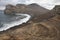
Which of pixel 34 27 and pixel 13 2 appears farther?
pixel 13 2

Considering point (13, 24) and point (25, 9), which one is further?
point (25, 9)

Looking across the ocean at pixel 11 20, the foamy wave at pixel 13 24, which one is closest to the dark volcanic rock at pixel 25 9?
the ocean at pixel 11 20

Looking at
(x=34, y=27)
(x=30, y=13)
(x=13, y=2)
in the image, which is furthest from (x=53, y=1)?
(x=34, y=27)

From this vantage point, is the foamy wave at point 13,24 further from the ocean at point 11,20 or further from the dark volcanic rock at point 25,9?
the dark volcanic rock at point 25,9

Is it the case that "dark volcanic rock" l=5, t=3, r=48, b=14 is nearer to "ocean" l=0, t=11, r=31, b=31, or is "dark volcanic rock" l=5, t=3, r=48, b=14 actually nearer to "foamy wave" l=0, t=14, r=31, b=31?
"ocean" l=0, t=11, r=31, b=31

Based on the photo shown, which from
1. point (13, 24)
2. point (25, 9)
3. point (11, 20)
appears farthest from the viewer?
point (25, 9)

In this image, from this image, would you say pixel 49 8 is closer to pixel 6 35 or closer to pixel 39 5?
pixel 39 5

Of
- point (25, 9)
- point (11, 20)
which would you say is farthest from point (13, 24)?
point (25, 9)

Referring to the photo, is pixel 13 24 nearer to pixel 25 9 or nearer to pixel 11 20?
pixel 11 20
